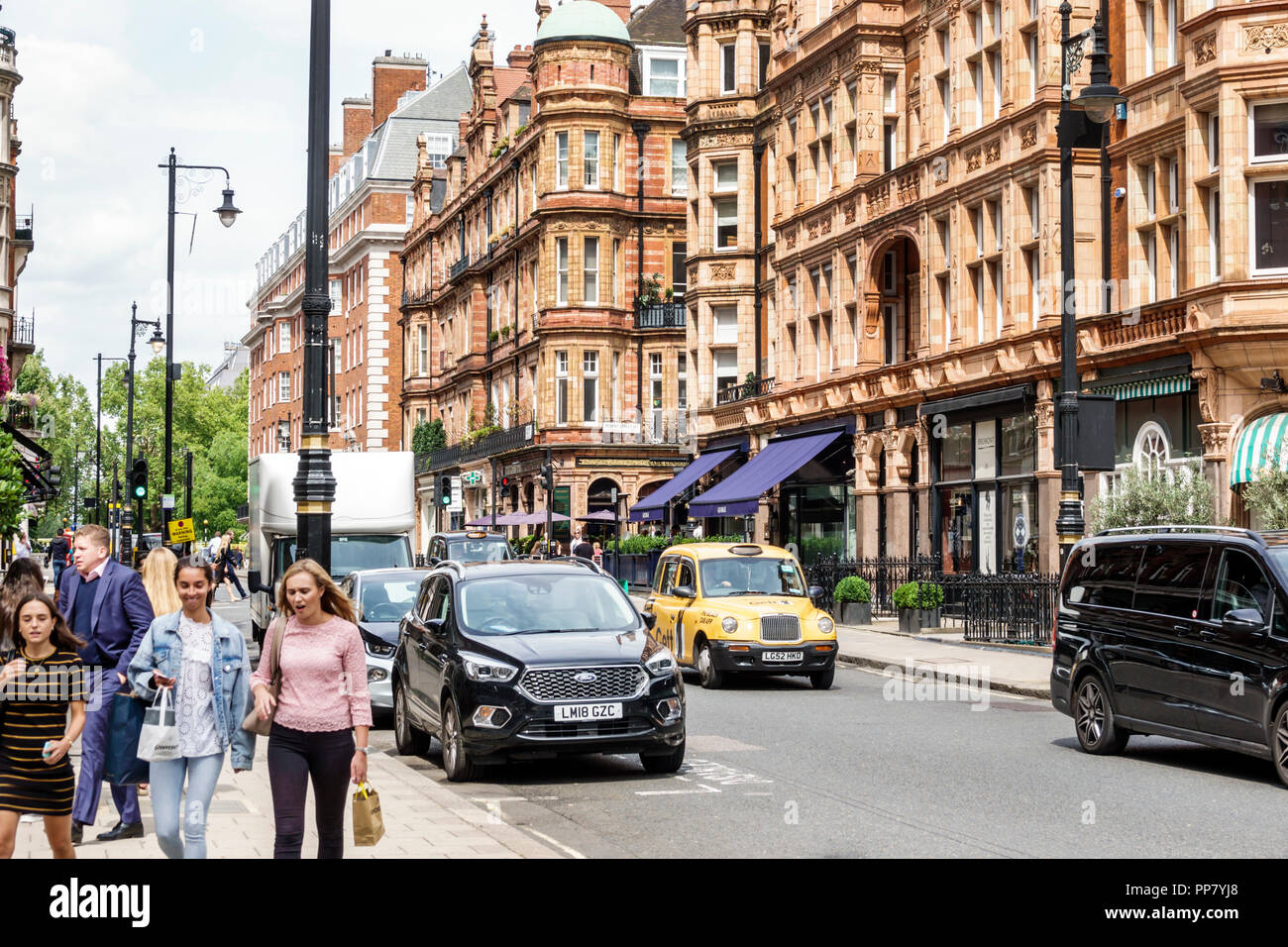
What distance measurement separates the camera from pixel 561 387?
62.3 metres

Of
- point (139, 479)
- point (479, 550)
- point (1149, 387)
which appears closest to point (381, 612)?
point (479, 550)

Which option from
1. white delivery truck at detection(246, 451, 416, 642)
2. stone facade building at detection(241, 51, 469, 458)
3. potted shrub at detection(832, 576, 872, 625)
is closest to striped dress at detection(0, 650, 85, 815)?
white delivery truck at detection(246, 451, 416, 642)

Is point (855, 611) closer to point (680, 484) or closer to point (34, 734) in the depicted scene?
point (680, 484)

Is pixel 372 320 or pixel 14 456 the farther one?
pixel 372 320

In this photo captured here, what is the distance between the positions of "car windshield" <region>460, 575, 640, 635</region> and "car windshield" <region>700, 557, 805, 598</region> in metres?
7.26

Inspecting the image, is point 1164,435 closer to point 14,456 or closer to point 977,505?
point 977,505

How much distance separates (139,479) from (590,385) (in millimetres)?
31131

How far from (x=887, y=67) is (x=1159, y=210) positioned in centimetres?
1170

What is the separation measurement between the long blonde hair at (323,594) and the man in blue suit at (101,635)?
8.05 ft

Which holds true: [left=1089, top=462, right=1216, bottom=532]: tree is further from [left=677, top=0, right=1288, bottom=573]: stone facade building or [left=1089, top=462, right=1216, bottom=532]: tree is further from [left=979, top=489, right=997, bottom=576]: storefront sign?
[left=979, top=489, right=997, bottom=576]: storefront sign

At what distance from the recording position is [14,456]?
33719mm

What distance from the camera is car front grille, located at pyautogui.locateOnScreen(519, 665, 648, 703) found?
13016 millimetres
